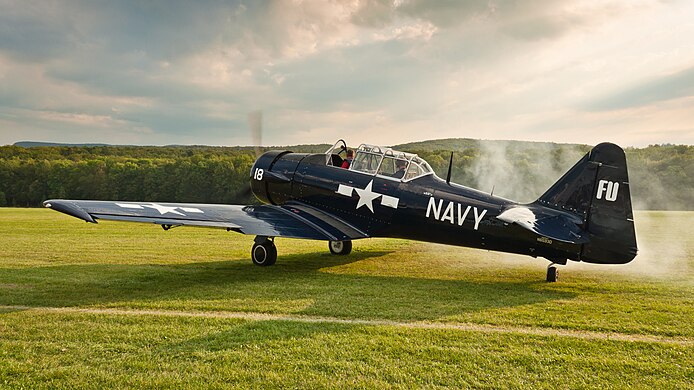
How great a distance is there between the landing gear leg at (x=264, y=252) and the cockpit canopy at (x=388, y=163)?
2225 mm

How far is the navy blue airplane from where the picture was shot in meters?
6.56

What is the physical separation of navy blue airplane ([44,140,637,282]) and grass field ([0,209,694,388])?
2.11ft

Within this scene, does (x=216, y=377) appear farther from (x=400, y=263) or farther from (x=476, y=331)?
(x=400, y=263)

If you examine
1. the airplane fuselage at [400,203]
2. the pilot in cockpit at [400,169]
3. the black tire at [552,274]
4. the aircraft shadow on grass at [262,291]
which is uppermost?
the pilot in cockpit at [400,169]

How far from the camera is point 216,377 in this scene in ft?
11.3

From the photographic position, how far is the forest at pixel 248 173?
32.3 metres

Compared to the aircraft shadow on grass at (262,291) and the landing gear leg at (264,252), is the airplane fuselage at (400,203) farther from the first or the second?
the landing gear leg at (264,252)

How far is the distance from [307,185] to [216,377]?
6526 mm

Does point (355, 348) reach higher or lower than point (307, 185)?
lower

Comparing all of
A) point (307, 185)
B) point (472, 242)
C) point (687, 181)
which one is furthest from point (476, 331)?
point (687, 181)

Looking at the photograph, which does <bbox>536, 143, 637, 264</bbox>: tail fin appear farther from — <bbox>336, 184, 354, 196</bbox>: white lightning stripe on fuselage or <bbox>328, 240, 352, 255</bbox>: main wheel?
<bbox>328, 240, 352, 255</bbox>: main wheel

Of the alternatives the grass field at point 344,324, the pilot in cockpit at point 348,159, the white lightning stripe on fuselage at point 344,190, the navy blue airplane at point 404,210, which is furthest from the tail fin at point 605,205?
the pilot in cockpit at point 348,159

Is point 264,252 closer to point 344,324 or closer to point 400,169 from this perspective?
point 400,169

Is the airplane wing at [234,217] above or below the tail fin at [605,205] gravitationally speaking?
below
